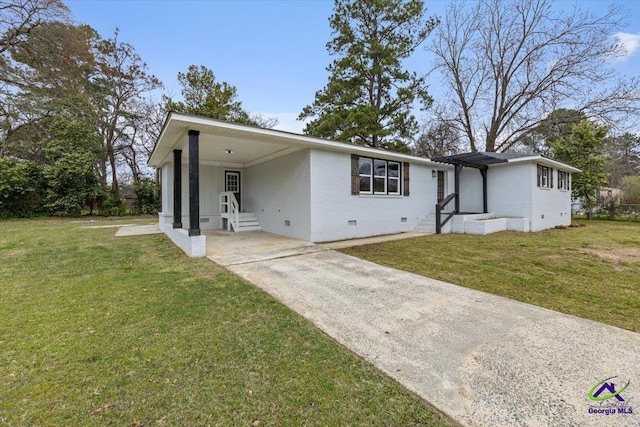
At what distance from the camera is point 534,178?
1066 centimetres

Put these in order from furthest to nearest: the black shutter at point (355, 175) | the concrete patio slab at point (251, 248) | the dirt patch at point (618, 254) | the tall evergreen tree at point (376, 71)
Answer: the tall evergreen tree at point (376, 71), the black shutter at point (355, 175), the concrete patio slab at point (251, 248), the dirt patch at point (618, 254)

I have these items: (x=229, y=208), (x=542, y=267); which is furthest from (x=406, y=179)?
(x=229, y=208)

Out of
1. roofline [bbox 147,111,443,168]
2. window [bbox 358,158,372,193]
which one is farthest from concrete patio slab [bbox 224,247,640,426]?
window [bbox 358,158,372,193]

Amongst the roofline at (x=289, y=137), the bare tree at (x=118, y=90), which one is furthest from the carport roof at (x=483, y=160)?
the bare tree at (x=118, y=90)

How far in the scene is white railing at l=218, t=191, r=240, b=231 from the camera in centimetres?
1009

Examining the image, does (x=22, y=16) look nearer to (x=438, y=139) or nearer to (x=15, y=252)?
(x=15, y=252)

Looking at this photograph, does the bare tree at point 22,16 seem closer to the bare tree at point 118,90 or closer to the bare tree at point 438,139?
the bare tree at point 118,90

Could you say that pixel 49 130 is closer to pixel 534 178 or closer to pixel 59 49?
pixel 59 49

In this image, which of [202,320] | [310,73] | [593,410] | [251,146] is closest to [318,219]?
[251,146]

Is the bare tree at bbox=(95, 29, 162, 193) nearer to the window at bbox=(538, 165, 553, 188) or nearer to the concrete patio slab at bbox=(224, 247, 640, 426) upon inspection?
the concrete patio slab at bbox=(224, 247, 640, 426)

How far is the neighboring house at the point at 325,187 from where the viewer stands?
24.5ft

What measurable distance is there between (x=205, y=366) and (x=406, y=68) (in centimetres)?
1876

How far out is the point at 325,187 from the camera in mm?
8242

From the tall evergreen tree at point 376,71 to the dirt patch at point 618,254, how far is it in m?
11.1
